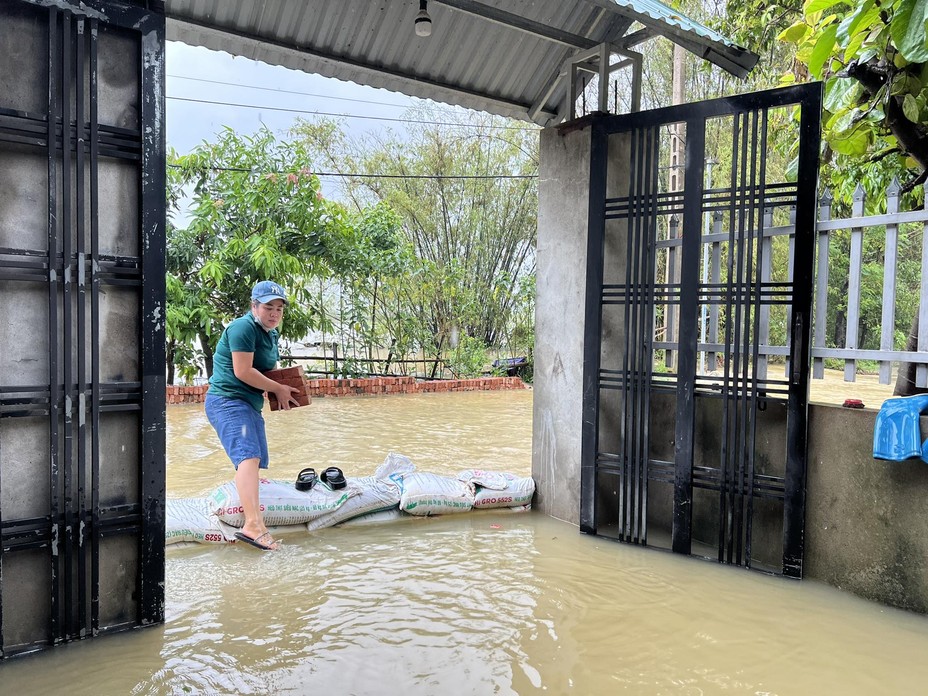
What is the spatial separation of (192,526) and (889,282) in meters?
4.25

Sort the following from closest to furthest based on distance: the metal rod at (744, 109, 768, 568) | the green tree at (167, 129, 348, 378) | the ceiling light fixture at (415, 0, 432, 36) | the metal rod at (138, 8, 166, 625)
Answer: the metal rod at (138, 8, 166, 625), the metal rod at (744, 109, 768, 568), the ceiling light fixture at (415, 0, 432, 36), the green tree at (167, 129, 348, 378)

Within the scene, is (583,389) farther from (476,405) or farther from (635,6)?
(476,405)

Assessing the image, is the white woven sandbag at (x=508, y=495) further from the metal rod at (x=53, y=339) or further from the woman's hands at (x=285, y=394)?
the metal rod at (x=53, y=339)

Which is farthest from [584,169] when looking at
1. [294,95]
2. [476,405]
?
[294,95]

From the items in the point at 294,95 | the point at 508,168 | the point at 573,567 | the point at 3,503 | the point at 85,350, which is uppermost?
the point at 294,95

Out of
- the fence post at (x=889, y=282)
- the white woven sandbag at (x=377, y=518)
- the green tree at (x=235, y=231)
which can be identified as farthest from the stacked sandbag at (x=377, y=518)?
the green tree at (x=235, y=231)

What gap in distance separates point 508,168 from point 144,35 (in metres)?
13.2

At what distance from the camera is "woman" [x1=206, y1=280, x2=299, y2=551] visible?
391 centimetres

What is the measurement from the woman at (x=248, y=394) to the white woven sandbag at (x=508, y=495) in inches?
60.2

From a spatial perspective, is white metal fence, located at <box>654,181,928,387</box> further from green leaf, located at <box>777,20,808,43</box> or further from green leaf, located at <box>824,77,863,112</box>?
green leaf, located at <box>777,20,808,43</box>

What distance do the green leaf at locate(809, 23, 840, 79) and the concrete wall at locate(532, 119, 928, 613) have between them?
1.42m

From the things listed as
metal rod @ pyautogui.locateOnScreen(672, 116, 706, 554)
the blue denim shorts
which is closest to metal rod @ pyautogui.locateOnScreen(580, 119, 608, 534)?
metal rod @ pyautogui.locateOnScreen(672, 116, 706, 554)

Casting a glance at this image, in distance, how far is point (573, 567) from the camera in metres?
3.87

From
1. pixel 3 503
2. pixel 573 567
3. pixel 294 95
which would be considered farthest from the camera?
pixel 294 95
